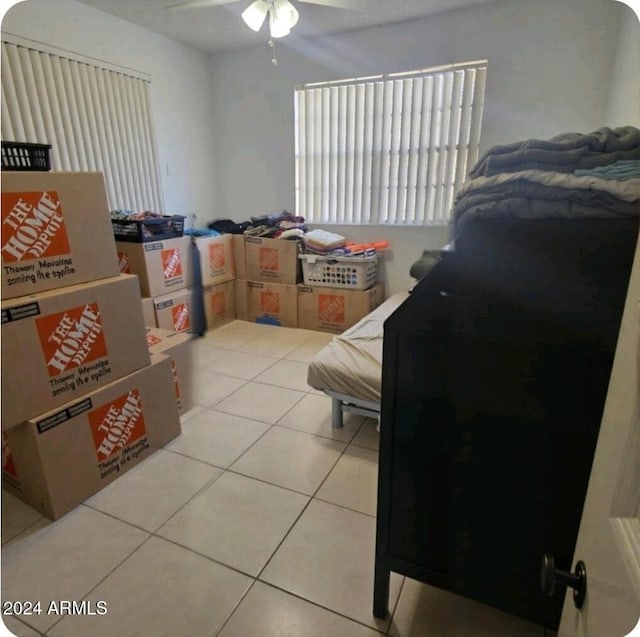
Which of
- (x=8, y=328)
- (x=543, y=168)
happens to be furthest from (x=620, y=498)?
(x=8, y=328)

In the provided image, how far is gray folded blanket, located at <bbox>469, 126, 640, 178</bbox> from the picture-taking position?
32.8 inches

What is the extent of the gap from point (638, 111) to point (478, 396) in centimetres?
212

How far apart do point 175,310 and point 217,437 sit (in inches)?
58.3

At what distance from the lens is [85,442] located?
156cm

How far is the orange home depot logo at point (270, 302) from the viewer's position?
3.75 metres

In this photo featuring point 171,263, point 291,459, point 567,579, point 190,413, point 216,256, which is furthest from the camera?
point 216,256

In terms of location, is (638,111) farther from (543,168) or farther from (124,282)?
(124,282)

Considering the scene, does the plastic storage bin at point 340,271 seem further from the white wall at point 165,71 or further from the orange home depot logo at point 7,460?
the orange home depot logo at point 7,460

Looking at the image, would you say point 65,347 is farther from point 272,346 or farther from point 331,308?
point 331,308


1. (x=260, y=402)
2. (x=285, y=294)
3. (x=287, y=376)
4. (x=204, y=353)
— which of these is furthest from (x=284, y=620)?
(x=285, y=294)

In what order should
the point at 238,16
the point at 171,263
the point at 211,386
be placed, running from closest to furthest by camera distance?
1. the point at 211,386
2. the point at 238,16
3. the point at 171,263

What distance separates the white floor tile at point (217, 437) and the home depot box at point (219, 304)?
1520mm

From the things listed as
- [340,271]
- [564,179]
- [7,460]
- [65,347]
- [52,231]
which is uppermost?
[564,179]

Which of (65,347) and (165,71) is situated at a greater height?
(165,71)
